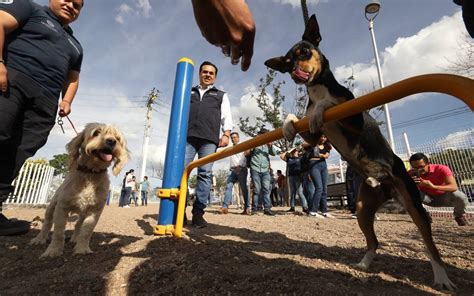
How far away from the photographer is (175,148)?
3.21 metres

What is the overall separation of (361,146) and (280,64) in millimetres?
1038

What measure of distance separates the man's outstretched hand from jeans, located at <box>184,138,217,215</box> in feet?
8.27

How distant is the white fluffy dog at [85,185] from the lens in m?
2.33

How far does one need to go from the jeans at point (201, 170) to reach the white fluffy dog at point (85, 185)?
1078 millimetres

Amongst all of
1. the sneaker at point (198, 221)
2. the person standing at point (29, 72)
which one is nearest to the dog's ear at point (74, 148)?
the person standing at point (29, 72)

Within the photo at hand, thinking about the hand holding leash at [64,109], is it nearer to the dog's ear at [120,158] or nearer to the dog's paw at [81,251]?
the dog's ear at [120,158]

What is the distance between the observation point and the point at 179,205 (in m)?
2.91

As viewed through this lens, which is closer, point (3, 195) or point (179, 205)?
point (3, 195)

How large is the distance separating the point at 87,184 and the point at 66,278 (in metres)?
1.03

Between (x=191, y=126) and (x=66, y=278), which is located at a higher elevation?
(x=191, y=126)

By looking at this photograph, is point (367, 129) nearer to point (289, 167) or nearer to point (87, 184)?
point (87, 184)

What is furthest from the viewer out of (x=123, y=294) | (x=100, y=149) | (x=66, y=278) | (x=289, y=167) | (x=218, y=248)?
(x=289, y=167)

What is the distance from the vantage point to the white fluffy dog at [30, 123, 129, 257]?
7.66 feet

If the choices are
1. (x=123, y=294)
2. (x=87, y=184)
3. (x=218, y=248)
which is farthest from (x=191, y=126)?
(x=123, y=294)
